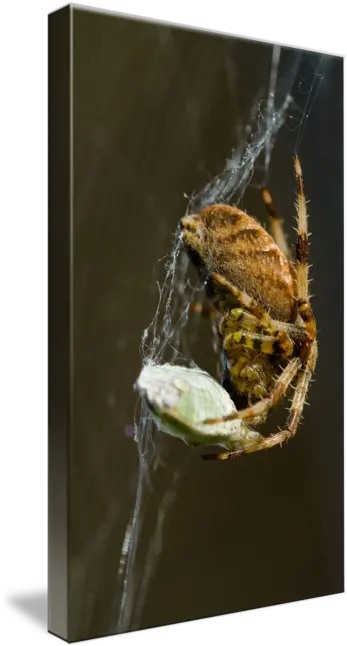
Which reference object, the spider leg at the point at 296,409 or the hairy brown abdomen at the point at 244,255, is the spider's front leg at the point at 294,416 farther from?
the hairy brown abdomen at the point at 244,255

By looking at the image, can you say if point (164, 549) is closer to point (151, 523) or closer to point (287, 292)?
point (151, 523)

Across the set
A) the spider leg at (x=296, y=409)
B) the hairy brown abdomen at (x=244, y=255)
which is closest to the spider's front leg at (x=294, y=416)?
the spider leg at (x=296, y=409)

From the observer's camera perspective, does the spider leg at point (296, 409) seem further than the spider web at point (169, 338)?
Yes

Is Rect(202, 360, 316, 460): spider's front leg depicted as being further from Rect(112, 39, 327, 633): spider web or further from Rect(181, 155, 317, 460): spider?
Rect(112, 39, 327, 633): spider web

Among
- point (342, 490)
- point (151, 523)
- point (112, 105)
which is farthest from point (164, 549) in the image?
point (112, 105)

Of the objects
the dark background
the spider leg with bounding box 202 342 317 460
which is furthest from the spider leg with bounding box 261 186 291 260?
the spider leg with bounding box 202 342 317 460
